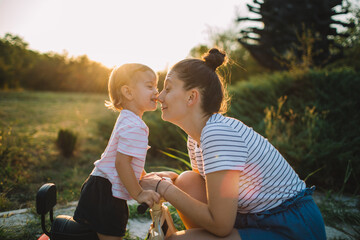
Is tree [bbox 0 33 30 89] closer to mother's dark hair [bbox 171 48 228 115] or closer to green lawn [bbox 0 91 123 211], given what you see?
green lawn [bbox 0 91 123 211]

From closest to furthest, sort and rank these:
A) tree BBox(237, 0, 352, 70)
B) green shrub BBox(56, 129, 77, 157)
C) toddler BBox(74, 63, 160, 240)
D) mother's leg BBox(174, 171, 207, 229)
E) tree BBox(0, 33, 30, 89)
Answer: toddler BBox(74, 63, 160, 240) < mother's leg BBox(174, 171, 207, 229) < green shrub BBox(56, 129, 77, 157) < tree BBox(237, 0, 352, 70) < tree BBox(0, 33, 30, 89)

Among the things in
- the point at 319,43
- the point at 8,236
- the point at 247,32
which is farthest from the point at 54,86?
the point at 8,236

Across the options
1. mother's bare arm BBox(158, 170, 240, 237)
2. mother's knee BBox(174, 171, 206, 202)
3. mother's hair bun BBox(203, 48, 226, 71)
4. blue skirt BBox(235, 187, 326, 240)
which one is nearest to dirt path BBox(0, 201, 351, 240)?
mother's knee BBox(174, 171, 206, 202)

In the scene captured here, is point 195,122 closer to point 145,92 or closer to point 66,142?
point 145,92

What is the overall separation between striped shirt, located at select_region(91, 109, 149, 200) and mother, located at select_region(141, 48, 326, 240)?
17 centimetres

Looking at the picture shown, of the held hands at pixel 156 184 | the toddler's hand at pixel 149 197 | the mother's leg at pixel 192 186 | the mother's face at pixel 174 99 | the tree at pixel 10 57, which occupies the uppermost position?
the tree at pixel 10 57

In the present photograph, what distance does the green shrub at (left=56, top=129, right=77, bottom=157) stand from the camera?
4848 mm

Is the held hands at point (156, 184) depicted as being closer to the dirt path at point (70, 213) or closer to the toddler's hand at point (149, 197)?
the toddler's hand at point (149, 197)

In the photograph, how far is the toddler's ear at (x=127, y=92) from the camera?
5.72 feet

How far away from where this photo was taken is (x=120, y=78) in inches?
69.9

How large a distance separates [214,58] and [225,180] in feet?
2.62

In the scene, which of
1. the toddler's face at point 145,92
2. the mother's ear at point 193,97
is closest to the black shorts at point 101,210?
the toddler's face at point 145,92

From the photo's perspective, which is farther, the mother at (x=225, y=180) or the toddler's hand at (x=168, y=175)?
the toddler's hand at (x=168, y=175)

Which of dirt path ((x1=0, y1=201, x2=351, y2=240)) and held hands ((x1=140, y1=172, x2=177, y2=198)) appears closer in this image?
held hands ((x1=140, y1=172, x2=177, y2=198))
